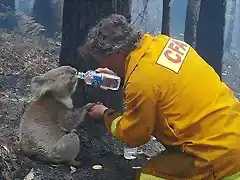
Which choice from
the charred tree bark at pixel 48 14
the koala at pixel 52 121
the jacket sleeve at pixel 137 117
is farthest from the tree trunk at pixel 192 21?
the jacket sleeve at pixel 137 117

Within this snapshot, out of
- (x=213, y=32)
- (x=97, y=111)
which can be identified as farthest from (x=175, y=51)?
(x=213, y=32)

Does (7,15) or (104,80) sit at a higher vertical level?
(104,80)

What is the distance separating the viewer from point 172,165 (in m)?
3.69

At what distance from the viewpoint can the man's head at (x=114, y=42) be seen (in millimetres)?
3486

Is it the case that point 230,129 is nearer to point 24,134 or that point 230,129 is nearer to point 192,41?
point 24,134

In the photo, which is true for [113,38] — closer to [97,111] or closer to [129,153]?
[97,111]

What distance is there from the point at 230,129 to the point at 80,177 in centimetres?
200

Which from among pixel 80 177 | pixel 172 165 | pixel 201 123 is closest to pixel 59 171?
pixel 80 177

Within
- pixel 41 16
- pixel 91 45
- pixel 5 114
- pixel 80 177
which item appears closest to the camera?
pixel 91 45

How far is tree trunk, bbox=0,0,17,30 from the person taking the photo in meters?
15.7

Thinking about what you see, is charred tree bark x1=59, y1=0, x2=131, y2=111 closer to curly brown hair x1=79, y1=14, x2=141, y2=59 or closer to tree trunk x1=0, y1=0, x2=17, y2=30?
curly brown hair x1=79, y1=14, x2=141, y2=59

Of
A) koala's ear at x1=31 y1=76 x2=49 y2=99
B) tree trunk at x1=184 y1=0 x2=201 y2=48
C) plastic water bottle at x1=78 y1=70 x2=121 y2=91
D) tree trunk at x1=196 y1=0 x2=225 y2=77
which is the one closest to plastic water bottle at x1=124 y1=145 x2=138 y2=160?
koala's ear at x1=31 y1=76 x2=49 y2=99

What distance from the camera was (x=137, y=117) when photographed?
3.46 m

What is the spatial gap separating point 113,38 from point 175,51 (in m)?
0.46
